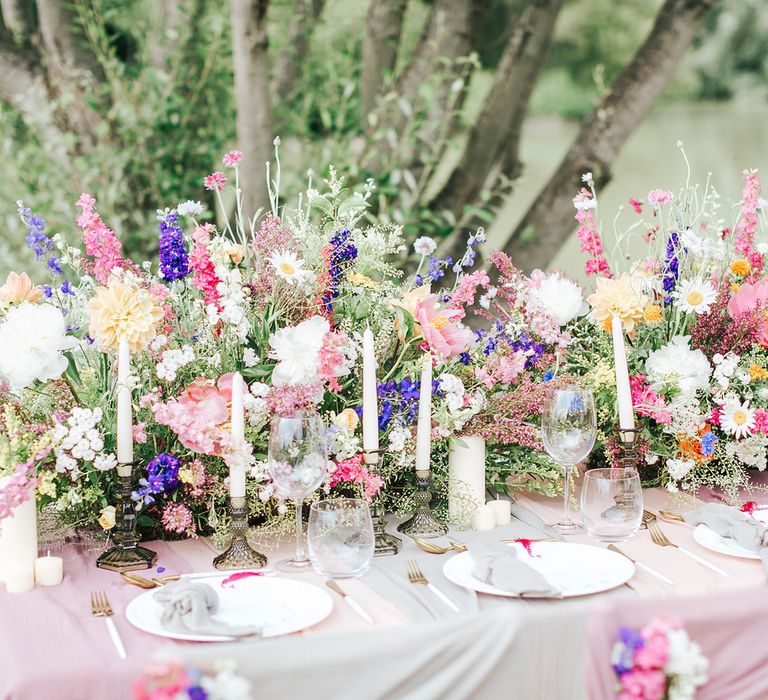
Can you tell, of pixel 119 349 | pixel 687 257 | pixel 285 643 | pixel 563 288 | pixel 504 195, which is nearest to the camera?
pixel 285 643

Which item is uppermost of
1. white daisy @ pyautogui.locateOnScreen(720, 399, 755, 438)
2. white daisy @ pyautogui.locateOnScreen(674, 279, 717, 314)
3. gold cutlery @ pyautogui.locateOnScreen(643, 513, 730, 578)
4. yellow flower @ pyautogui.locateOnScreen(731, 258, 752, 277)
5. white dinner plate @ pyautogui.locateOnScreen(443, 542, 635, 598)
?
yellow flower @ pyautogui.locateOnScreen(731, 258, 752, 277)

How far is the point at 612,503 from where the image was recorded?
1440 millimetres

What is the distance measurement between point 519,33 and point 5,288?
273cm

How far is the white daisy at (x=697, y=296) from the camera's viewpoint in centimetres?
181

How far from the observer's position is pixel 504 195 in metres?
3.79

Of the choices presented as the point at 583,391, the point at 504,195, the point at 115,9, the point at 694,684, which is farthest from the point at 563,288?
the point at 115,9

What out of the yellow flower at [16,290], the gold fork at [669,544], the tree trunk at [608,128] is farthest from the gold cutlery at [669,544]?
the tree trunk at [608,128]

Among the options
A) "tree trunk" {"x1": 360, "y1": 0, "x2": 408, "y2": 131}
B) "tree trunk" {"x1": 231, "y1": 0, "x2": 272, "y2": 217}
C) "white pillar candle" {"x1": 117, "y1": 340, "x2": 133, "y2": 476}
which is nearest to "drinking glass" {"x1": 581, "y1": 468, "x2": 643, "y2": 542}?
"white pillar candle" {"x1": 117, "y1": 340, "x2": 133, "y2": 476}

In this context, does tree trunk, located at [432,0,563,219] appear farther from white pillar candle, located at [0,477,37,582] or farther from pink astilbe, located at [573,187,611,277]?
white pillar candle, located at [0,477,37,582]

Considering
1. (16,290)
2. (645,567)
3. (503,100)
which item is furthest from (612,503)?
(503,100)

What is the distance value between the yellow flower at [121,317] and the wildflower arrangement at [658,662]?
2.78 feet

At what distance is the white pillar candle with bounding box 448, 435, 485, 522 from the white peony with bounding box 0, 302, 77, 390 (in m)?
0.63

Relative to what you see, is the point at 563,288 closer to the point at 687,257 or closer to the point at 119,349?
the point at 687,257

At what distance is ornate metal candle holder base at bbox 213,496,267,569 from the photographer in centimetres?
143
